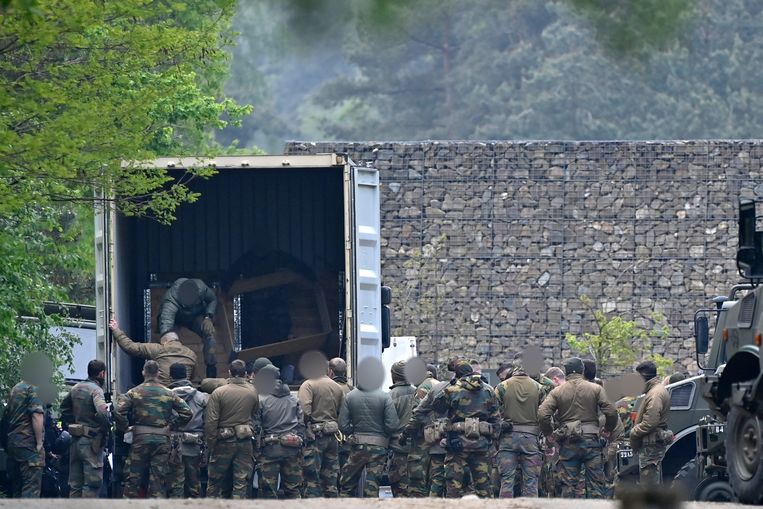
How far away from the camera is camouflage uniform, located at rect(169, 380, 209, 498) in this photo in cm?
1697

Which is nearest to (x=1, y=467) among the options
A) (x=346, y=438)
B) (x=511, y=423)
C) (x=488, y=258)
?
(x=346, y=438)

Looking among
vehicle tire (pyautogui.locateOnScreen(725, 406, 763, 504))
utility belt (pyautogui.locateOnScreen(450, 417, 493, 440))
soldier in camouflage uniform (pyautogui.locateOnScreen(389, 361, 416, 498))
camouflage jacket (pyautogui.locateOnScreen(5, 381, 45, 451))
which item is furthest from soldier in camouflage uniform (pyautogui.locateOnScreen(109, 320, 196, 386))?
vehicle tire (pyautogui.locateOnScreen(725, 406, 763, 504))

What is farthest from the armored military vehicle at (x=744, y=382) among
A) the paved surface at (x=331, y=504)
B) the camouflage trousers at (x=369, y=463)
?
the camouflage trousers at (x=369, y=463)

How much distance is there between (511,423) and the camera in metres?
17.5

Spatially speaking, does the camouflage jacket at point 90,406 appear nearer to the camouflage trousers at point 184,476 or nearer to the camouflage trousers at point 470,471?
the camouflage trousers at point 184,476

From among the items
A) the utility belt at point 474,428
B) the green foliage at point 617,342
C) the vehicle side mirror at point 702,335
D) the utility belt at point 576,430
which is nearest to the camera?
the vehicle side mirror at point 702,335

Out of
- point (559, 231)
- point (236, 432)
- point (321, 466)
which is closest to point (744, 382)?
point (236, 432)

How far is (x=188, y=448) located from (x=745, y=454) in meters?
6.18

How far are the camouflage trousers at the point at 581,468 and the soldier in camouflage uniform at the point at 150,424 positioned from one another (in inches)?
151

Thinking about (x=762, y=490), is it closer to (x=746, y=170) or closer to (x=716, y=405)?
(x=716, y=405)

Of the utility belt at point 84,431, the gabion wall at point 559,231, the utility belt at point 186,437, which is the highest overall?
the gabion wall at point 559,231

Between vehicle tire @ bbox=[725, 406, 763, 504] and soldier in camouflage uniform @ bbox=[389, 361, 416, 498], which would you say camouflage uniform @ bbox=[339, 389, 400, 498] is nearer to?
soldier in camouflage uniform @ bbox=[389, 361, 416, 498]

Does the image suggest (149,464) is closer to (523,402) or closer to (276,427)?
(276,427)

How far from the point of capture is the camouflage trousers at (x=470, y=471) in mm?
17328
